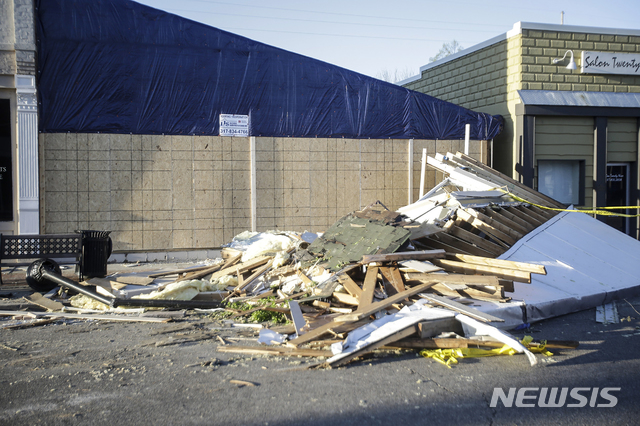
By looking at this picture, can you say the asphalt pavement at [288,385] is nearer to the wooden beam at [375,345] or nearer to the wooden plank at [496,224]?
the wooden beam at [375,345]

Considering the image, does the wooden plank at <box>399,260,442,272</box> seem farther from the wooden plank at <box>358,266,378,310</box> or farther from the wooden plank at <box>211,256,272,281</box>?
the wooden plank at <box>211,256,272,281</box>

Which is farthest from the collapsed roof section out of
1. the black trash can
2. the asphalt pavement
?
the black trash can

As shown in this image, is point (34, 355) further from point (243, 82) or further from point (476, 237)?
point (243, 82)

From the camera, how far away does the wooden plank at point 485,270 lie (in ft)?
21.7

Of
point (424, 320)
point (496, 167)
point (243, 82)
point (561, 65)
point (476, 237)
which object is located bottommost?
point (424, 320)

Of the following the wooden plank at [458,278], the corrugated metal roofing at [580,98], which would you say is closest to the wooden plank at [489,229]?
the wooden plank at [458,278]

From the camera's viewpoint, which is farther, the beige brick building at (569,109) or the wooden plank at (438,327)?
the beige brick building at (569,109)

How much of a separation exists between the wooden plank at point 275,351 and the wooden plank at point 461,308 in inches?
67.5

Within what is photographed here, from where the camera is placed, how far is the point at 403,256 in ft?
23.6

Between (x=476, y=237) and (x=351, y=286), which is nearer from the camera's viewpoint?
(x=351, y=286)

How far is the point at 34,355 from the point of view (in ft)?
17.1

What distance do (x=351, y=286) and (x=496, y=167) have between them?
9.97 metres

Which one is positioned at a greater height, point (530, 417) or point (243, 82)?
point (243, 82)

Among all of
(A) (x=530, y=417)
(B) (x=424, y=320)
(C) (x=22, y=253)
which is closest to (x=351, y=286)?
(B) (x=424, y=320)
